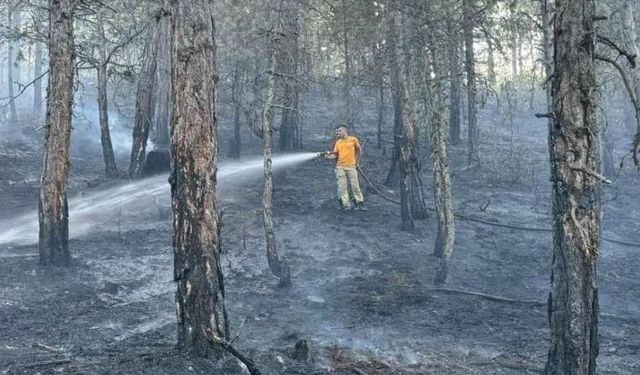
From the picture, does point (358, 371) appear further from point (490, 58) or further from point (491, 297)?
point (490, 58)

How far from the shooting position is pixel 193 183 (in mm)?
6820

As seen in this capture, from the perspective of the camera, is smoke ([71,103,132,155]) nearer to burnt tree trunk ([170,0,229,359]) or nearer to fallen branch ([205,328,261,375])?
burnt tree trunk ([170,0,229,359])

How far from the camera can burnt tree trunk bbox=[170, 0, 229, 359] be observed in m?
6.83

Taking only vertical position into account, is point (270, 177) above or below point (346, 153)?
below

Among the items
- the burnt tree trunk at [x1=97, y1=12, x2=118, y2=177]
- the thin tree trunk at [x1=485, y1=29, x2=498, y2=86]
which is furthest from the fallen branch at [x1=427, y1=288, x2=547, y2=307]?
the burnt tree trunk at [x1=97, y1=12, x2=118, y2=177]

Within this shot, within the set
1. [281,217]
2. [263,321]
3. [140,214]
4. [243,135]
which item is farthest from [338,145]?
[243,135]

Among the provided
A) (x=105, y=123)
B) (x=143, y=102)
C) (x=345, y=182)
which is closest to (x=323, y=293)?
(x=345, y=182)

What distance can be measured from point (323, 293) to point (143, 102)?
33.3ft

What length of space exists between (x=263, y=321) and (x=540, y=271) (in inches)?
257

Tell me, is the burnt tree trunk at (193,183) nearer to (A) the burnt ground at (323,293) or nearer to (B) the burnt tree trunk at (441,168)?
(A) the burnt ground at (323,293)

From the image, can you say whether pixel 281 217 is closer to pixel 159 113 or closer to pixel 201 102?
pixel 159 113

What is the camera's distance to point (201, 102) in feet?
22.6

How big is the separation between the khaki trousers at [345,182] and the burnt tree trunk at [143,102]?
6084 millimetres

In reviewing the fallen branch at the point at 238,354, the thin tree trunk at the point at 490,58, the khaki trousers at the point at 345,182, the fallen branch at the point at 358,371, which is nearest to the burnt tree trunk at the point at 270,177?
the fallen branch at the point at 358,371
